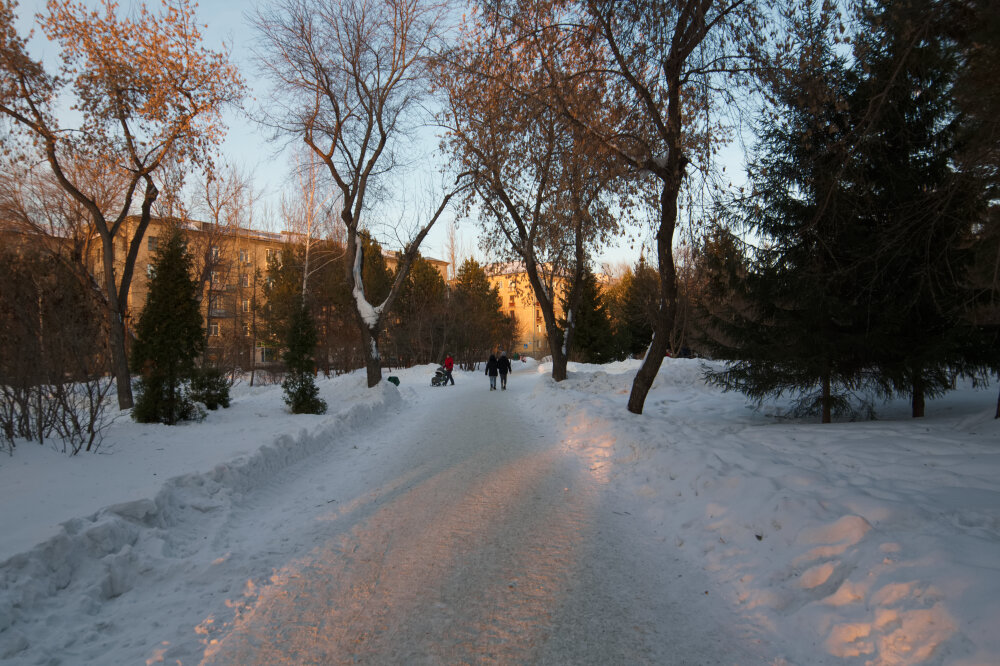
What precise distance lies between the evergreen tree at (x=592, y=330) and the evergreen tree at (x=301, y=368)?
90.4 feet

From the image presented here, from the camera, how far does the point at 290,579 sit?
4.12 m

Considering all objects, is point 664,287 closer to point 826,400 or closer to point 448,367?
point 826,400

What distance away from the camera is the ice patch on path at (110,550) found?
11.1 ft

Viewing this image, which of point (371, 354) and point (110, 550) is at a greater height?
point (371, 354)

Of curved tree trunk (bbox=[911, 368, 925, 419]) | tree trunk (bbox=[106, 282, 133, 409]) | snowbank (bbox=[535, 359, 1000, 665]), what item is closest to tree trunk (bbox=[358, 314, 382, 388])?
tree trunk (bbox=[106, 282, 133, 409])

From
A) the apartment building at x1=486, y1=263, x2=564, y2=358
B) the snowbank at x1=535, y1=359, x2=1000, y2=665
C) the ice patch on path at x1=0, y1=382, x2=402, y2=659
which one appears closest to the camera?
the snowbank at x1=535, y1=359, x2=1000, y2=665

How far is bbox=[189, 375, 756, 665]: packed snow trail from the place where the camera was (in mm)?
3150

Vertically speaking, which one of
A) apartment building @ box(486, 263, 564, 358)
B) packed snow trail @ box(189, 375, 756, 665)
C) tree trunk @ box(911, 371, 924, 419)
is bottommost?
packed snow trail @ box(189, 375, 756, 665)

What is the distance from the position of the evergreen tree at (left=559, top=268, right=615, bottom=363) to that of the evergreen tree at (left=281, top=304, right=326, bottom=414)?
90.4ft

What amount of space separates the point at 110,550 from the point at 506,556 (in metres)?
3.21

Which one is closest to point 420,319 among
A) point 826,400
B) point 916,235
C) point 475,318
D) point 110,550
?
point 475,318

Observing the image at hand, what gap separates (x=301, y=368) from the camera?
1337 cm

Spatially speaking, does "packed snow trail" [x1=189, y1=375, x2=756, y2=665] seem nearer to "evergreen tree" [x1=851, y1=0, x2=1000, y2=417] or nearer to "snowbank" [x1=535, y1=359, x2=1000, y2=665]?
"snowbank" [x1=535, y1=359, x2=1000, y2=665]

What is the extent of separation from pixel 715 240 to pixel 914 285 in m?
3.88
